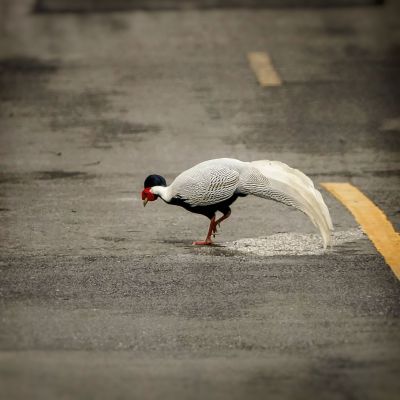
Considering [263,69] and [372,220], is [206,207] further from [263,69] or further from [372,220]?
[263,69]

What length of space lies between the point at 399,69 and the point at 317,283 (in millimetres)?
8086

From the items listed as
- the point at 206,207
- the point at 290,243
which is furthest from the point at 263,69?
the point at 206,207

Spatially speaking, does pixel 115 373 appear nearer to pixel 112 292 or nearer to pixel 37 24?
pixel 112 292

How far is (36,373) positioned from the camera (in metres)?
6.26

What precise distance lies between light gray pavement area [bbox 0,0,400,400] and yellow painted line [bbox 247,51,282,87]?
0.48ft

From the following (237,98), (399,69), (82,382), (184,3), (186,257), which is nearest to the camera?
(82,382)

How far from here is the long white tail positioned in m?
8.39

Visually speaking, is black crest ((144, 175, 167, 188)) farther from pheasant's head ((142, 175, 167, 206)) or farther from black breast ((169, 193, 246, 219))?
black breast ((169, 193, 246, 219))

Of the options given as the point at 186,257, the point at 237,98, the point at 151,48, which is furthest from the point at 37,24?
the point at 186,257

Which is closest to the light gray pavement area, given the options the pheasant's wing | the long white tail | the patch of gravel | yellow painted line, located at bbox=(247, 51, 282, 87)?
the patch of gravel

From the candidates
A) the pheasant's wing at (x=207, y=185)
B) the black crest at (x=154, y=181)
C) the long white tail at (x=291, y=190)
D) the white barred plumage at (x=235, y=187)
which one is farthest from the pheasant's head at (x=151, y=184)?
the long white tail at (x=291, y=190)

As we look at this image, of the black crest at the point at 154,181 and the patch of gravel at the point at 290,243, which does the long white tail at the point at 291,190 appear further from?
the black crest at the point at 154,181

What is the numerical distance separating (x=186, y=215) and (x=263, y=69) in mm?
6035

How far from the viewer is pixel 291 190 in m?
8.54
